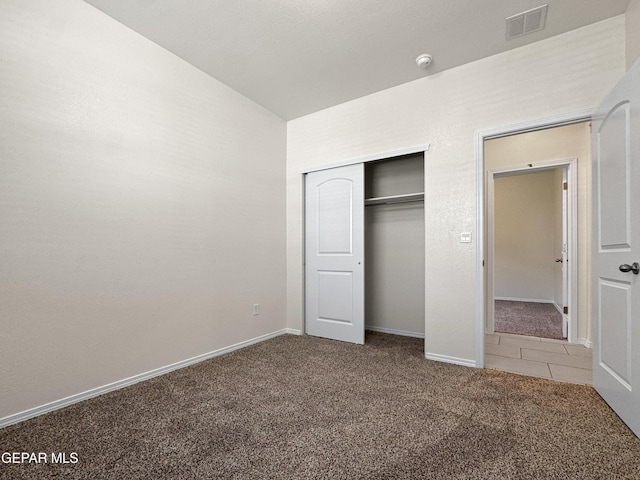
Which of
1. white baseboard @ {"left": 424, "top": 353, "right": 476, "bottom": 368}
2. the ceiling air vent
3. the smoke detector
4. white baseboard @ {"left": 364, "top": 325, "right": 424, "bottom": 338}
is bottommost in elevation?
white baseboard @ {"left": 364, "top": 325, "right": 424, "bottom": 338}

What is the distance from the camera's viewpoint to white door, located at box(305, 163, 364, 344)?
3406 mm

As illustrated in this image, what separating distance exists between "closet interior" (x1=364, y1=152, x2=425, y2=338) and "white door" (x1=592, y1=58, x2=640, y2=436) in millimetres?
1684

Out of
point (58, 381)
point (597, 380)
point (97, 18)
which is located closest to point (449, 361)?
point (597, 380)

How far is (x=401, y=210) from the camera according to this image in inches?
149

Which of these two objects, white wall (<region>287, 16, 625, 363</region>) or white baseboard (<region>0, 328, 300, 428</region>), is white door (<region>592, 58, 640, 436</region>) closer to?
white wall (<region>287, 16, 625, 363</region>)

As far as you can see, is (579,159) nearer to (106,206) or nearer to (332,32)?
(332,32)

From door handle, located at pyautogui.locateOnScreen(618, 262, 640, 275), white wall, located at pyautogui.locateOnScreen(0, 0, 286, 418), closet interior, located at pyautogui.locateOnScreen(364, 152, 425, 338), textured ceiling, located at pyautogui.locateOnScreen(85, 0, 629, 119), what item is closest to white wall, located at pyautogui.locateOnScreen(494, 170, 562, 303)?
closet interior, located at pyautogui.locateOnScreen(364, 152, 425, 338)

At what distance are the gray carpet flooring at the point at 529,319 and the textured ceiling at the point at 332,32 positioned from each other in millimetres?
3313

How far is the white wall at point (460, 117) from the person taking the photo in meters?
2.31

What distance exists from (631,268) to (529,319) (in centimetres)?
346

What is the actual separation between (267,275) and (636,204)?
3.14m

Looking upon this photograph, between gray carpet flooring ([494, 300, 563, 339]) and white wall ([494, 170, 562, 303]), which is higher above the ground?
white wall ([494, 170, 562, 303])

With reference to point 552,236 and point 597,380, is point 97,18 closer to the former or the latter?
point 597,380

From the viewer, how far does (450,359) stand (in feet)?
9.11
